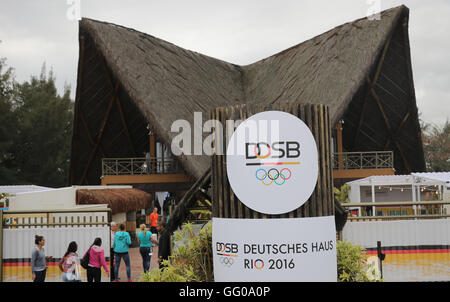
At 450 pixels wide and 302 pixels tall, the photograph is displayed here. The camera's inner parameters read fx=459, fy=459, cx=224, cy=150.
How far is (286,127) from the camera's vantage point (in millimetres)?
5402

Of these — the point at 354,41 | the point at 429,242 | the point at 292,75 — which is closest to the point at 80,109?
the point at 292,75

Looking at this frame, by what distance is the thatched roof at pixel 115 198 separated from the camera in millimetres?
15383

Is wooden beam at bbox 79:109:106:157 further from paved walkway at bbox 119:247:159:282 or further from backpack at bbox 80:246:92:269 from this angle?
backpack at bbox 80:246:92:269

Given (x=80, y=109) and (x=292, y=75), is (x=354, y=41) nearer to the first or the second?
(x=292, y=75)

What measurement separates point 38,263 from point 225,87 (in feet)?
62.2

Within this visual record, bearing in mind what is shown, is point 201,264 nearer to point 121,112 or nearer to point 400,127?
point 121,112

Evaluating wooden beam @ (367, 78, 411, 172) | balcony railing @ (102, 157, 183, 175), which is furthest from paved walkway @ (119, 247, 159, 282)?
wooden beam @ (367, 78, 411, 172)

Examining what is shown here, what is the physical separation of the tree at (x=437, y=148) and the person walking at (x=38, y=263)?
3968 centimetres

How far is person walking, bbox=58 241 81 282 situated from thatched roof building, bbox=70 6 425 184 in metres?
9.66

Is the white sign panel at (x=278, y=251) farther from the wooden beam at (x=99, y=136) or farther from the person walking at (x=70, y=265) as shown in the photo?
the wooden beam at (x=99, y=136)

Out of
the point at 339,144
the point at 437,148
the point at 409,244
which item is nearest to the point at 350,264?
the point at 409,244

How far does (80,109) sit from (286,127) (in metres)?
19.6

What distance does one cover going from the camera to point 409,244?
26.7 feet
